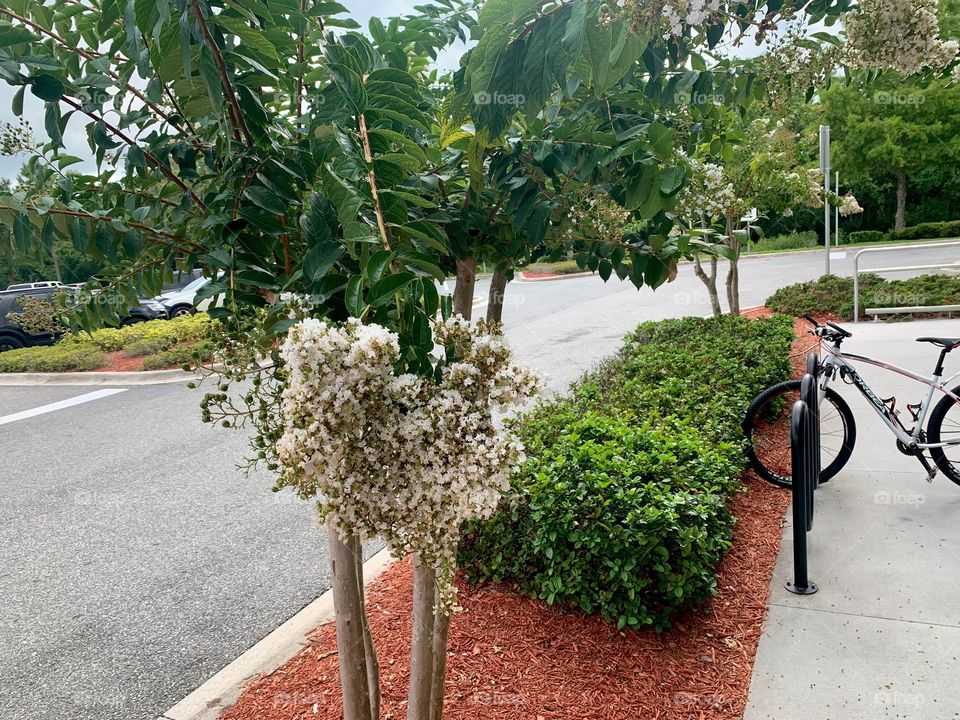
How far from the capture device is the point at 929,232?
1230 inches

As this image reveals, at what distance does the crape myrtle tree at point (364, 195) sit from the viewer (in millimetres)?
1197

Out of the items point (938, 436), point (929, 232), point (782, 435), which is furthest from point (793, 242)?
point (938, 436)

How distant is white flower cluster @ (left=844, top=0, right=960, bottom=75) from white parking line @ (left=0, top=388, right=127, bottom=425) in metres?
10.9

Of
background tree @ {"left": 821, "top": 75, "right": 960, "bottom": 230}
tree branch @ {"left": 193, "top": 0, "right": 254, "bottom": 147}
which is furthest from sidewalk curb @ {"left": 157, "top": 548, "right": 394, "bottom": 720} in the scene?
background tree @ {"left": 821, "top": 75, "right": 960, "bottom": 230}

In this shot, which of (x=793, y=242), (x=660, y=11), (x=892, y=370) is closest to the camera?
(x=660, y=11)

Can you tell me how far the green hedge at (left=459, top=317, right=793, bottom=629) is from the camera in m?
3.03

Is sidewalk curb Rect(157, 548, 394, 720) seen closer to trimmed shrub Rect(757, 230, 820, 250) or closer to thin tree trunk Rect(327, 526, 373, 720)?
thin tree trunk Rect(327, 526, 373, 720)

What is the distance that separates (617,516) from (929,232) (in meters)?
35.6

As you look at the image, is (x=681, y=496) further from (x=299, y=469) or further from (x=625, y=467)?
(x=299, y=469)

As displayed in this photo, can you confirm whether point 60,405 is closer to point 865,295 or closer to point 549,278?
point 865,295

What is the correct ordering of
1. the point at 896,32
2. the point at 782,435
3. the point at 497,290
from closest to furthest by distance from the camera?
the point at 896,32 → the point at 497,290 → the point at 782,435

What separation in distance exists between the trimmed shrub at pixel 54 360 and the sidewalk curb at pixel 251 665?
11.0 m

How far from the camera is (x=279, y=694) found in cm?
296

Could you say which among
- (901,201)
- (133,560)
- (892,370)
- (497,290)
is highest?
(901,201)
